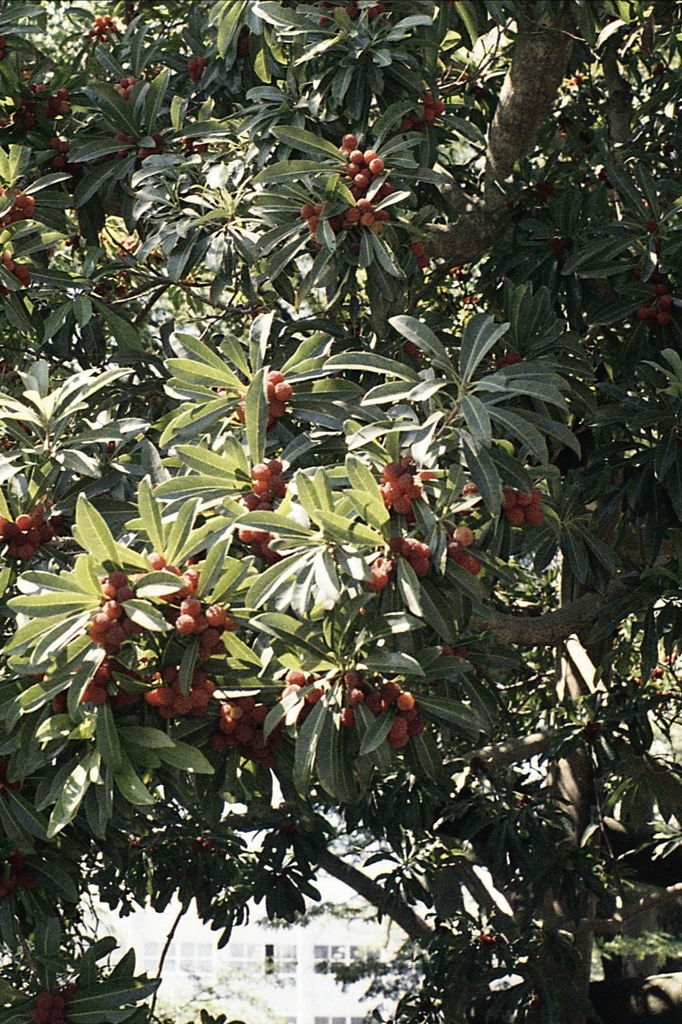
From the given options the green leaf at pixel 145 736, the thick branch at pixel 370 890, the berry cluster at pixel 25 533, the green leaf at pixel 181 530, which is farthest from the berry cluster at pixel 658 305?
the thick branch at pixel 370 890

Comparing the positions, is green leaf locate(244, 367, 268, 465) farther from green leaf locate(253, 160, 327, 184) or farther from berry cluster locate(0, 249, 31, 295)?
berry cluster locate(0, 249, 31, 295)

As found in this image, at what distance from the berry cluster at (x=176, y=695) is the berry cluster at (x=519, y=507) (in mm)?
601

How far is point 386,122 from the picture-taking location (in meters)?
2.52

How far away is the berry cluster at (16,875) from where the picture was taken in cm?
231

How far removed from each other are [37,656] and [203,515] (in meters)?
0.45

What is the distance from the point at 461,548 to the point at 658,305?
1.28 m

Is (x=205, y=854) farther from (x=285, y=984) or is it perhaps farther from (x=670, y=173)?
(x=285, y=984)

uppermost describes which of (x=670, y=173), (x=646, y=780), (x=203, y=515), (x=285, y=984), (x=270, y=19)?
(x=670, y=173)

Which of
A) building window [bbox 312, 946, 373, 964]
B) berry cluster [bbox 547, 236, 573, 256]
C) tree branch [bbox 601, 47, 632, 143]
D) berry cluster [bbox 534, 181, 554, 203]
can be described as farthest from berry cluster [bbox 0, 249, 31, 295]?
building window [bbox 312, 946, 373, 964]

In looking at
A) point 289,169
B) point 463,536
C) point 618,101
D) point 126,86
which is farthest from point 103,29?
point 463,536

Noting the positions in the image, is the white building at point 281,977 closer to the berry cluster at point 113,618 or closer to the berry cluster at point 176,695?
the berry cluster at point 176,695

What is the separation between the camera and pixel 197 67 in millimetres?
3248

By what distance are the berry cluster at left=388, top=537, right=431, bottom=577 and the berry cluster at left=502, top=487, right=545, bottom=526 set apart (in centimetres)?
27

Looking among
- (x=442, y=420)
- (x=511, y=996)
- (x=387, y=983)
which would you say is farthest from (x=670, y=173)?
(x=387, y=983)
